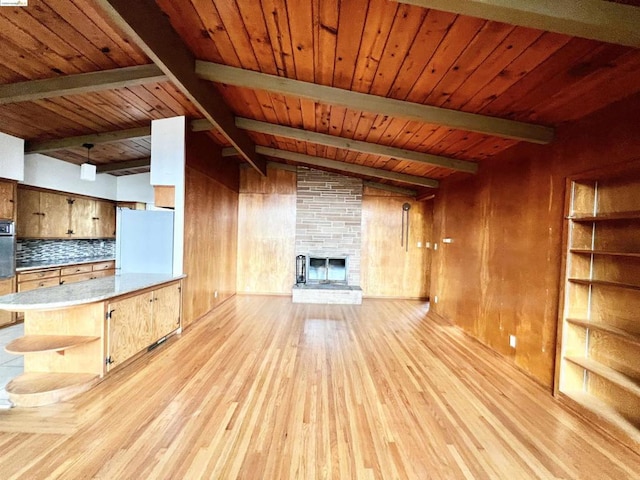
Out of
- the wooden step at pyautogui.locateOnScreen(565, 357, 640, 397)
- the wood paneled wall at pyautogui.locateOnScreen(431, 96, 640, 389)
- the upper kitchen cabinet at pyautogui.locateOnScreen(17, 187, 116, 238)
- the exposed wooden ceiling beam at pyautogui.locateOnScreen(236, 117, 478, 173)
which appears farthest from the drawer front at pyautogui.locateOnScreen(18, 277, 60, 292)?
the wooden step at pyautogui.locateOnScreen(565, 357, 640, 397)

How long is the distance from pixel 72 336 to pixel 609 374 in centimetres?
422

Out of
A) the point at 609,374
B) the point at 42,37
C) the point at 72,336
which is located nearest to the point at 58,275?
the point at 72,336

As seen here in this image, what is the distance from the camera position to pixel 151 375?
9.09ft

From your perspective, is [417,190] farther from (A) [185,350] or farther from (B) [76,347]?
(B) [76,347]

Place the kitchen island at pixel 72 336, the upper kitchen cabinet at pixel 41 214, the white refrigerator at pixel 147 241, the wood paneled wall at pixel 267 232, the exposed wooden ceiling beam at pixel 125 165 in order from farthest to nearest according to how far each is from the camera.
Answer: the wood paneled wall at pixel 267 232 < the exposed wooden ceiling beam at pixel 125 165 < the upper kitchen cabinet at pixel 41 214 < the white refrigerator at pixel 147 241 < the kitchen island at pixel 72 336

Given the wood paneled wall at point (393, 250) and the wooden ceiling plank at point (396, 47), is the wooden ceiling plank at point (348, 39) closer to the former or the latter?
the wooden ceiling plank at point (396, 47)

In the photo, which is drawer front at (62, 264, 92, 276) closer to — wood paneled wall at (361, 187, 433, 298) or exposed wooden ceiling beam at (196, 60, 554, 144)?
exposed wooden ceiling beam at (196, 60, 554, 144)

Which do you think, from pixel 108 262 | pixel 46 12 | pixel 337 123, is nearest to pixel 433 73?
pixel 337 123

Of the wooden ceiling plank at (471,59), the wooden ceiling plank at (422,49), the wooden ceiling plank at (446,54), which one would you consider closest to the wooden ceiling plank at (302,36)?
the wooden ceiling plank at (422,49)

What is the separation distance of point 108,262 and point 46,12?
4.94 m

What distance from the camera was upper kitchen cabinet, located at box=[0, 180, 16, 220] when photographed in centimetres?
389

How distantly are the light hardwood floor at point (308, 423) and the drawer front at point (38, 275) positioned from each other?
2486mm

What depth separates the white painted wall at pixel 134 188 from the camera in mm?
6195

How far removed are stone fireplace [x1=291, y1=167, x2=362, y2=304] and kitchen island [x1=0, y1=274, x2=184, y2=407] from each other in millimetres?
3935
